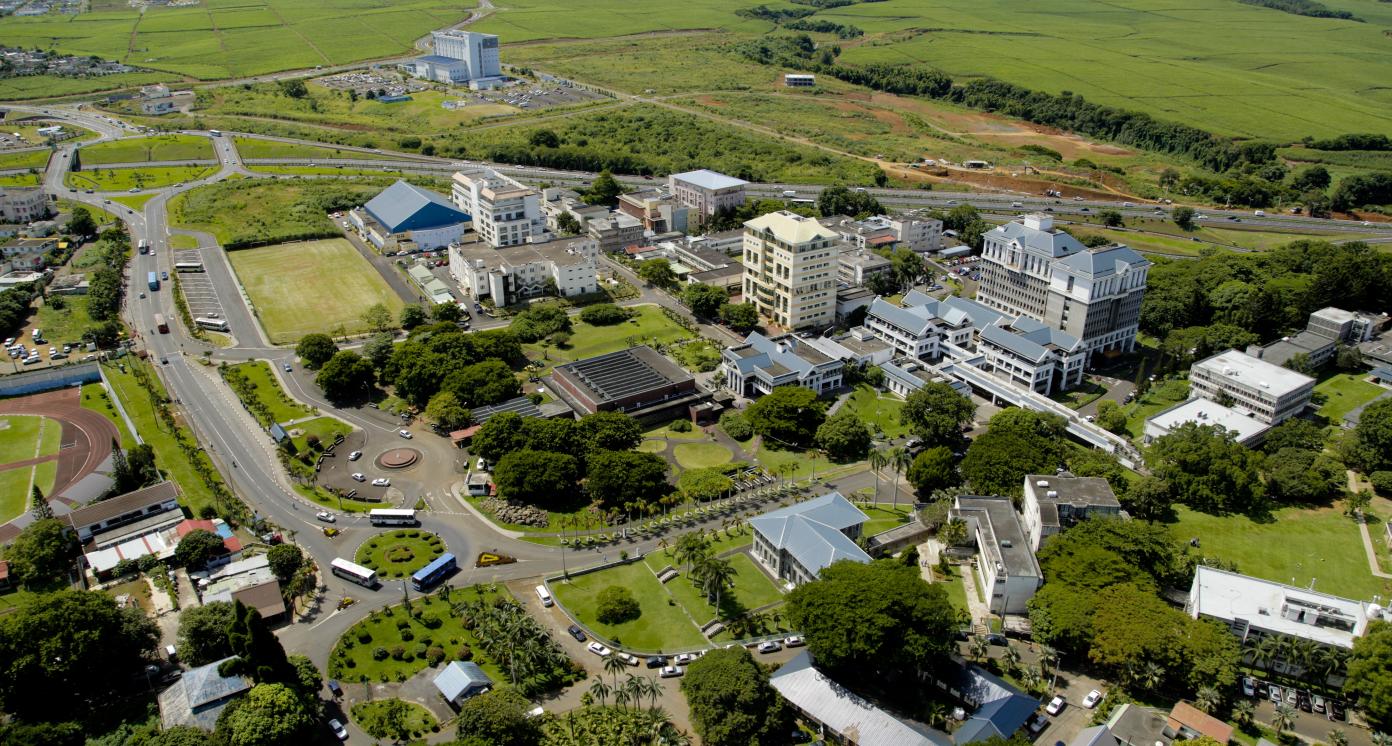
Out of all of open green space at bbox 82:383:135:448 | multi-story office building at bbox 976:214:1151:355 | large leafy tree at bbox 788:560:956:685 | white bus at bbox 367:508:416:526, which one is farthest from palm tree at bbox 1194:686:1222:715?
open green space at bbox 82:383:135:448

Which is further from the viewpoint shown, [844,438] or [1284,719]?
[844,438]

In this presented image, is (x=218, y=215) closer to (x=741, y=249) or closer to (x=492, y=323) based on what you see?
(x=492, y=323)

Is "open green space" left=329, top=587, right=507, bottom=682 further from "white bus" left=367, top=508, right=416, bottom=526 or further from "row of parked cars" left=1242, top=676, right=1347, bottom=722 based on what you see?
"row of parked cars" left=1242, top=676, right=1347, bottom=722

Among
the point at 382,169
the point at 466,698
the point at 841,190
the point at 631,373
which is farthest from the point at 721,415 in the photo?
the point at 382,169

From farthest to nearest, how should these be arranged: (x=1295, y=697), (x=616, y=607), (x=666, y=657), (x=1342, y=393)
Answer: (x=1342, y=393) < (x=616, y=607) < (x=666, y=657) < (x=1295, y=697)

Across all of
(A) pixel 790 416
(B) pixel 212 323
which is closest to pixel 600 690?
(A) pixel 790 416

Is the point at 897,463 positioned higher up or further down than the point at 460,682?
higher up

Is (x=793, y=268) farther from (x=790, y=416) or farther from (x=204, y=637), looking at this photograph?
(x=204, y=637)
